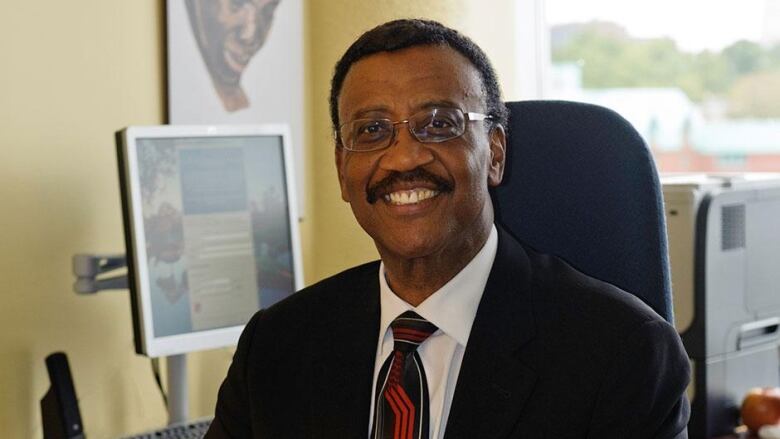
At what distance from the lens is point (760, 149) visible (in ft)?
9.94

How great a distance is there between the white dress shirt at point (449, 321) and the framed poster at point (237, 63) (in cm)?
129

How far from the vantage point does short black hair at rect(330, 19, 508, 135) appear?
134cm

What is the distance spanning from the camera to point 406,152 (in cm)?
129

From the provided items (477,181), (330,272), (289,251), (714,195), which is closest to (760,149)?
(714,195)

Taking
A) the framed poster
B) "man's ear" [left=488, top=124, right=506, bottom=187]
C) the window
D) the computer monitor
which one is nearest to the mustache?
"man's ear" [left=488, top=124, right=506, bottom=187]

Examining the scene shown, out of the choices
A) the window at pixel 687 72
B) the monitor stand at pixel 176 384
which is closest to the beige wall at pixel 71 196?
the monitor stand at pixel 176 384

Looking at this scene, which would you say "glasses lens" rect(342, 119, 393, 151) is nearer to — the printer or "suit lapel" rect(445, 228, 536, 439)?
"suit lapel" rect(445, 228, 536, 439)

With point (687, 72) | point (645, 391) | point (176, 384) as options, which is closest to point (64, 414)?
point (176, 384)

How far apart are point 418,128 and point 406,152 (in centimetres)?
3

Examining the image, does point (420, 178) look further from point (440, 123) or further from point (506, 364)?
point (506, 364)

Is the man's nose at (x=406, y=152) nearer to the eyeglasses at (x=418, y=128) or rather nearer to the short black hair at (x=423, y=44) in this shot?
the eyeglasses at (x=418, y=128)

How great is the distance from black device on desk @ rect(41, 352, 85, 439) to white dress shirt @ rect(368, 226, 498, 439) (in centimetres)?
81

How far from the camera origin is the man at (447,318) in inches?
48.6

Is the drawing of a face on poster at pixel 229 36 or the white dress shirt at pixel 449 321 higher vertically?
the drawing of a face on poster at pixel 229 36
